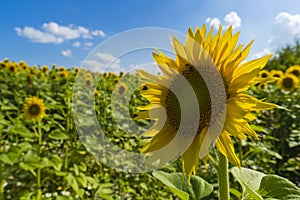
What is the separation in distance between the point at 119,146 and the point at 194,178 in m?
1.72

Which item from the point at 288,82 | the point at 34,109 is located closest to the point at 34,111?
the point at 34,109

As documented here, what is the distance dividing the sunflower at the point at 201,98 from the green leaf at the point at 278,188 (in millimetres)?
→ 104

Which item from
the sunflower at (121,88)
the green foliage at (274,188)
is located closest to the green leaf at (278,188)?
the green foliage at (274,188)

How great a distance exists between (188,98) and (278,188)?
12.0 inches

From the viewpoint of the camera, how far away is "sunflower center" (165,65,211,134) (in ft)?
2.49

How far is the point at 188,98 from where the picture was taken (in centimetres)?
78

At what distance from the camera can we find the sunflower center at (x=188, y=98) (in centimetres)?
76

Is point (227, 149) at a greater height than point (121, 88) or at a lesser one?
lesser

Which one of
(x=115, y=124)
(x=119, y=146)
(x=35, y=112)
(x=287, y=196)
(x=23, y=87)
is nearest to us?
(x=287, y=196)

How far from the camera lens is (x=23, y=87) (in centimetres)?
476

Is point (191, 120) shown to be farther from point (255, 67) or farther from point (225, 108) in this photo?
point (255, 67)

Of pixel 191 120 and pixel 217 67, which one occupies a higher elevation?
pixel 217 67

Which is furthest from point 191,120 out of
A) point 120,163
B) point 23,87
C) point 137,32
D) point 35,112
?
point 23,87

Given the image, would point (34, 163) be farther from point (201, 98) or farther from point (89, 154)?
point (201, 98)
